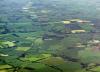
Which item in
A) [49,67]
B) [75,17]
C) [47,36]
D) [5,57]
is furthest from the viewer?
[75,17]

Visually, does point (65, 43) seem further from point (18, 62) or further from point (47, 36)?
point (18, 62)

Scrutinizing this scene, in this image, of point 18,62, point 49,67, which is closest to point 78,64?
point 49,67

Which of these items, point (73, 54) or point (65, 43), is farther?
point (65, 43)

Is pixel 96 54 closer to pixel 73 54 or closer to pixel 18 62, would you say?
pixel 73 54

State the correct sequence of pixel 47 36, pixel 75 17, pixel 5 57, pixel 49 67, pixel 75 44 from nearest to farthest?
pixel 49 67
pixel 5 57
pixel 75 44
pixel 47 36
pixel 75 17

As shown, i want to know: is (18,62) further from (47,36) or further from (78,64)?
(47,36)

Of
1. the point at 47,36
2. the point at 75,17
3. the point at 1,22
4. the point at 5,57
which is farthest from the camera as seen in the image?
the point at 75,17

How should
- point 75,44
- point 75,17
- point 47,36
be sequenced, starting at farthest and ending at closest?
point 75,17 < point 47,36 < point 75,44

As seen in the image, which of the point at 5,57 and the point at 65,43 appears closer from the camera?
the point at 5,57

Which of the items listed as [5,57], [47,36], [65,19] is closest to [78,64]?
[5,57]
